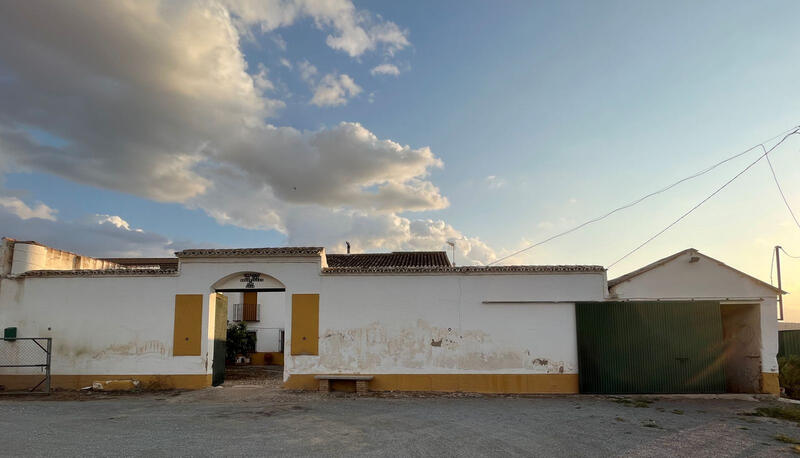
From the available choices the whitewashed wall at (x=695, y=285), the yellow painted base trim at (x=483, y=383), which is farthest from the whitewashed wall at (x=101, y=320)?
the whitewashed wall at (x=695, y=285)

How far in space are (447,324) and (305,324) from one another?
12.4 ft

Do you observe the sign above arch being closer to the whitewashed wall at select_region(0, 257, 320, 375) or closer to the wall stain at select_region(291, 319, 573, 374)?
the whitewashed wall at select_region(0, 257, 320, 375)

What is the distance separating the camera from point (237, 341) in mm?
23328

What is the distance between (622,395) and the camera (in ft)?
41.2

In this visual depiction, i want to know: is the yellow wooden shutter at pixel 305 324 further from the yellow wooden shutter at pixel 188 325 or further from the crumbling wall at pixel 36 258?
the crumbling wall at pixel 36 258

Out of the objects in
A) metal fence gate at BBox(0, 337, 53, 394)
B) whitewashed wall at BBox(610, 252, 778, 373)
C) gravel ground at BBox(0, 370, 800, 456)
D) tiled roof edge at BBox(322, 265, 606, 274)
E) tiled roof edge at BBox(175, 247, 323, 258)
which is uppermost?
tiled roof edge at BBox(175, 247, 323, 258)

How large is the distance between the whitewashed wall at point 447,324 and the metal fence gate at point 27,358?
21.2 feet

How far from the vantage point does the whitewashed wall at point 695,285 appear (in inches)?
508

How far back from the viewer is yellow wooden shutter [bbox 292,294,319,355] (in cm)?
1313

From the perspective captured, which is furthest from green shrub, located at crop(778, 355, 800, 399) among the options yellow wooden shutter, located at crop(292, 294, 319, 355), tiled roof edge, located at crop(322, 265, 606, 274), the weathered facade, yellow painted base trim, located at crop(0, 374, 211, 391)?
yellow painted base trim, located at crop(0, 374, 211, 391)

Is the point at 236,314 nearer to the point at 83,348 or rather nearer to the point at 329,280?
the point at 83,348

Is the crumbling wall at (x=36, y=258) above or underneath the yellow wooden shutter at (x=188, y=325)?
above

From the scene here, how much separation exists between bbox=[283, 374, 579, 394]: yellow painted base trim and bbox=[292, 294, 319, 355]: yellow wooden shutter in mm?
932

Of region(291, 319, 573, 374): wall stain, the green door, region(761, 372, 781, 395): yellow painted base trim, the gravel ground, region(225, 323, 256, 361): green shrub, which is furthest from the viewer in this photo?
region(225, 323, 256, 361): green shrub
